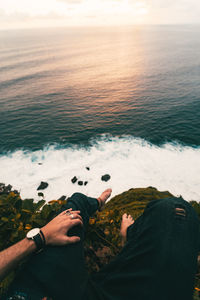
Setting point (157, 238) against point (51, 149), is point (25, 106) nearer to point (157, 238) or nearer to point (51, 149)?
point (51, 149)

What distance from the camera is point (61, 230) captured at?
2312 millimetres

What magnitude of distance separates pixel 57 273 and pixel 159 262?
124cm

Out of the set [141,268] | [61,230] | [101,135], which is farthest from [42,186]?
[141,268]

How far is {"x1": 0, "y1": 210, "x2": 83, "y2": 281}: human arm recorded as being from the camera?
1932 mm

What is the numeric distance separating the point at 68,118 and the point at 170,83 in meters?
30.8

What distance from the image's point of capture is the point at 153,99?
109ft

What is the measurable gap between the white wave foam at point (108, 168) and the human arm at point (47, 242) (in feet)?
39.4

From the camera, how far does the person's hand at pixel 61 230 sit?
2234 mm

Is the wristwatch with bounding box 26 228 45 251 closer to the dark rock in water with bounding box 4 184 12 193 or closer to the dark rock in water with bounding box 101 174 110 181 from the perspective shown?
the dark rock in water with bounding box 101 174 110 181

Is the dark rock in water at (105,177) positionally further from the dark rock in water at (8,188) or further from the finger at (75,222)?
the finger at (75,222)

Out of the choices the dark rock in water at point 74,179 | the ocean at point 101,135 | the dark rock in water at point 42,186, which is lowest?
the dark rock in water at point 42,186

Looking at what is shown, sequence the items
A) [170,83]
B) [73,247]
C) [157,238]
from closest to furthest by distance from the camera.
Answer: [157,238] → [73,247] → [170,83]

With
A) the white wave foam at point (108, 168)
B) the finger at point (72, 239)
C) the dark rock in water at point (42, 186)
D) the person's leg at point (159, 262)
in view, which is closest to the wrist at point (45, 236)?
the finger at point (72, 239)

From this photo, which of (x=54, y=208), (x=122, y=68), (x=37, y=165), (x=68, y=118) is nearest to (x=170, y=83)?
(x=122, y=68)
